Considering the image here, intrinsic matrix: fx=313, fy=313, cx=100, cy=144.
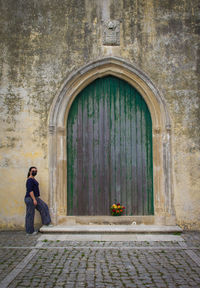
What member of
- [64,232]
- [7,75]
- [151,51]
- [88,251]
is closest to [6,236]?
[64,232]

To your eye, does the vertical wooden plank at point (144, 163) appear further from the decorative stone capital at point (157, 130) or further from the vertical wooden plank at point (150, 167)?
the decorative stone capital at point (157, 130)

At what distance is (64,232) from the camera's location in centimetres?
634

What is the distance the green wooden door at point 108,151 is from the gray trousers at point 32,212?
62 centimetres

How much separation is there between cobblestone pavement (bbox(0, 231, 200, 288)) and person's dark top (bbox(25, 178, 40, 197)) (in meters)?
0.88

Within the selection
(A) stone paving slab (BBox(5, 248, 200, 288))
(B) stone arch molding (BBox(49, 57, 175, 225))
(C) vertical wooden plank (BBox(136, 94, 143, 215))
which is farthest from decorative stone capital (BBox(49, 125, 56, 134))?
(A) stone paving slab (BBox(5, 248, 200, 288))

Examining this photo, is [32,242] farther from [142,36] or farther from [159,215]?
[142,36]

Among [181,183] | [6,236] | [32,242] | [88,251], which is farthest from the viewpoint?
[181,183]

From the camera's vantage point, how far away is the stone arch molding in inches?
267

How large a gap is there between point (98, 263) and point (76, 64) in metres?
4.25

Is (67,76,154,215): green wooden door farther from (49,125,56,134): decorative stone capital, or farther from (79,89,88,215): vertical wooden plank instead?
A: (49,125,56,134): decorative stone capital

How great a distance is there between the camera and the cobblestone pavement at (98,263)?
13.2 ft

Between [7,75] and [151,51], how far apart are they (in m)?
3.26

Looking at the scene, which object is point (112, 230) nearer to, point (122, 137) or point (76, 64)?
point (122, 137)

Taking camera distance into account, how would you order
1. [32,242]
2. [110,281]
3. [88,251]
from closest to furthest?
[110,281] → [88,251] → [32,242]
